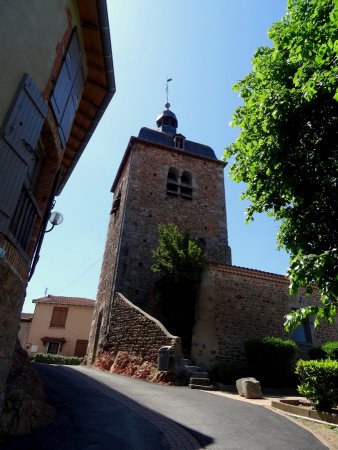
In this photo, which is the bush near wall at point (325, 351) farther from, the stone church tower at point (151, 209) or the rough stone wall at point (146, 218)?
the stone church tower at point (151, 209)

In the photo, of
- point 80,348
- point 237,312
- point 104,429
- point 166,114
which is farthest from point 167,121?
point 104,429

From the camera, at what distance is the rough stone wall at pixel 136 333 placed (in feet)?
33.2

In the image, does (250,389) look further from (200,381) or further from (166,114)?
(166,114)

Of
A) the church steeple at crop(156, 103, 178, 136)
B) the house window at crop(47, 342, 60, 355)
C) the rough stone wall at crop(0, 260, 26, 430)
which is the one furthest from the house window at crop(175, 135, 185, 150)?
the house window at crop(47, 342, 60, 355)

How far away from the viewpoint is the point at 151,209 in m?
17.4

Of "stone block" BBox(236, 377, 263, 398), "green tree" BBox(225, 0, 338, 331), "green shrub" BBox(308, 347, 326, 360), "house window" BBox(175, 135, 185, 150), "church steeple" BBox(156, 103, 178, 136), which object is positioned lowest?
"stone block" BBox(236, 377, 263, 398)

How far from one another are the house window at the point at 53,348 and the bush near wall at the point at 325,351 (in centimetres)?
2037

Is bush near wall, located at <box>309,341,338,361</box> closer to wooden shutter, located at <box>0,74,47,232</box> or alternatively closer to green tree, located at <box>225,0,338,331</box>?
green tree, located at <box>225,0,338,331</box>

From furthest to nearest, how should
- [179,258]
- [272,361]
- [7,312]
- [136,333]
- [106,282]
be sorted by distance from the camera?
1. [106,282]
2. [179,258]
3. [136,333]
4. [272,361]
5. [7,312]

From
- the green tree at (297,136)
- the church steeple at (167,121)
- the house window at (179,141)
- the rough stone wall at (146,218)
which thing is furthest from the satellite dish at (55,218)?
the church steeple at (167,121)

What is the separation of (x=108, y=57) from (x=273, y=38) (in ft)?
9.62

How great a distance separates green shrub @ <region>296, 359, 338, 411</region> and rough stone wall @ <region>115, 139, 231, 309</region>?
8.87 m

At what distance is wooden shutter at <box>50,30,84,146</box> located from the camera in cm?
522

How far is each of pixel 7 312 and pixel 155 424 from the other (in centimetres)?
294
